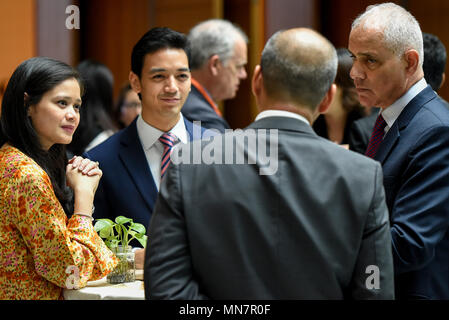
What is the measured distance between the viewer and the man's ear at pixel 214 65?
4230 mm

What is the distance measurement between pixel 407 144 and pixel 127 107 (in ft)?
12.4

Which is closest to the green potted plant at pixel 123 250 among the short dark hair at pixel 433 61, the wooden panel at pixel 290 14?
the short dark hair at pixel 433 61

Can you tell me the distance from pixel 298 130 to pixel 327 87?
0.17 metres

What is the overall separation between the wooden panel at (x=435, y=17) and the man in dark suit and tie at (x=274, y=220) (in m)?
4.03

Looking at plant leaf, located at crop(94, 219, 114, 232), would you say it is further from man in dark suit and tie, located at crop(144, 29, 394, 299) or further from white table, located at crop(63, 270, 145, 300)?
man in dark suit and tie, located at crop(144, 29, 394, 299)

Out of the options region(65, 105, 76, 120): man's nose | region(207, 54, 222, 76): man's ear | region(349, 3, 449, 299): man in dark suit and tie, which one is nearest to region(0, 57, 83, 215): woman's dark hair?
region(65, 105, 76, 120): man's nose

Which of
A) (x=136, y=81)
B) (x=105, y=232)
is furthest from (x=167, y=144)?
(x=105, y=232)

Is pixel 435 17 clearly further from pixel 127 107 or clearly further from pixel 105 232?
pixel 105 232

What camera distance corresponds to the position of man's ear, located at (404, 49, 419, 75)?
2.24 meters

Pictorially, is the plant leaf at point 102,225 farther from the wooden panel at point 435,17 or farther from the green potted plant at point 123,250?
the wooden panel at point 435,17

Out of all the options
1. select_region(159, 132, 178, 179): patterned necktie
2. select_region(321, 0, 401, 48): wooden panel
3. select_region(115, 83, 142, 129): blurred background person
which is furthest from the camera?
select_region(321, 0, 401, 48): wooden panel

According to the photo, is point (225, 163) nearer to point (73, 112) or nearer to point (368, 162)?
point (368, 162)

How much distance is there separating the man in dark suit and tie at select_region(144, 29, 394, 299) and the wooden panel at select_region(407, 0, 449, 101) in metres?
4.03
